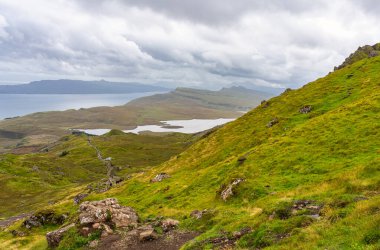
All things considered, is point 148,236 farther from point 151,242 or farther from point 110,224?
point 110,224

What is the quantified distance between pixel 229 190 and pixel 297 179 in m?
8.27

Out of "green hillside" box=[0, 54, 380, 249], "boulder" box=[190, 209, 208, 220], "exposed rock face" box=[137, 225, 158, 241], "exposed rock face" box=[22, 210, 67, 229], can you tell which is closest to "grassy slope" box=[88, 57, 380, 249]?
"green hillside" box=[0, 54, 380, 249]

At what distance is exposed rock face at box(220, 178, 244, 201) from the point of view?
4091 cm

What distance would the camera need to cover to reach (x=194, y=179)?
191ft

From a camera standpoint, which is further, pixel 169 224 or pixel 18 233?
pixel 18 233

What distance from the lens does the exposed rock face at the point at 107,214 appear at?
37219mm

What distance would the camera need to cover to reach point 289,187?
38250 mm

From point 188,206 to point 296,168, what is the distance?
15.1 meters

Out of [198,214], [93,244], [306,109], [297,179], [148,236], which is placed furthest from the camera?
[306,109]

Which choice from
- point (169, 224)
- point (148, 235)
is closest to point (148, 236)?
point (148, 235)

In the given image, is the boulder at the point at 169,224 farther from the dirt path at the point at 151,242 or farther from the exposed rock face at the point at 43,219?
the exposed rock face at the point at 43,219

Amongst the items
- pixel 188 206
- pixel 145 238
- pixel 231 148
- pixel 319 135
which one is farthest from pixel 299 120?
pixel 145 238

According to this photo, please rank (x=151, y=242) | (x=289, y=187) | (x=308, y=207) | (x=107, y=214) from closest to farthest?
(x=308, y=207) < (x=151, y=242) < (x=107, y=214) < (x=289, y=187)

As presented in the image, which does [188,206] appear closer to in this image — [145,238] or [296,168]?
[145,238]
